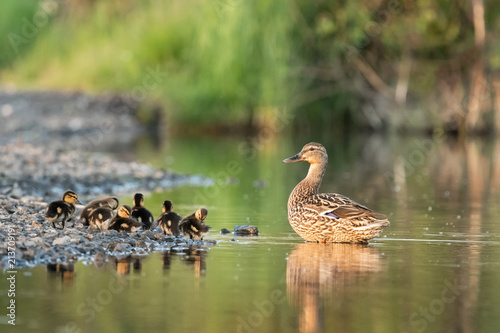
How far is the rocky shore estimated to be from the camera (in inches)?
390

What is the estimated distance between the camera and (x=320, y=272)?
9219 mm

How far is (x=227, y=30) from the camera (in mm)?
34594

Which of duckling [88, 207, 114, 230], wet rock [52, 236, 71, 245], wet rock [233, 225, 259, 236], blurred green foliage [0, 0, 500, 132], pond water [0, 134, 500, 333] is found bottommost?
pond water [0, 134, 500, 333]

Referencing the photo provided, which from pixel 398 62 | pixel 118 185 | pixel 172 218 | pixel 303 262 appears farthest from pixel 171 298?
pixel 398 62

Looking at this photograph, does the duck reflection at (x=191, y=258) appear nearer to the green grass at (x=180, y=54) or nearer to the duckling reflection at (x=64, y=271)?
the duckling reflection at (x=64, y=271)

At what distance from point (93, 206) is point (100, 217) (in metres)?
0.58

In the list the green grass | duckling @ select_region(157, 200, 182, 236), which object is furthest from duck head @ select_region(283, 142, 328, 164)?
the green grass

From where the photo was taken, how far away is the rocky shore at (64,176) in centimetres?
991

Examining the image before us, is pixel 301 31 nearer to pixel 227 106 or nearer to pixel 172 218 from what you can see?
pixel 227 106

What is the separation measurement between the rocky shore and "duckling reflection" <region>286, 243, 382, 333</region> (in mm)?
1426

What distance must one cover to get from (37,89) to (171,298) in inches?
1405

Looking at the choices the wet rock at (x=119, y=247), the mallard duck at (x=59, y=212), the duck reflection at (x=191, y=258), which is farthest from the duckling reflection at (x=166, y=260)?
the mallard duck at (x=59, y=212)

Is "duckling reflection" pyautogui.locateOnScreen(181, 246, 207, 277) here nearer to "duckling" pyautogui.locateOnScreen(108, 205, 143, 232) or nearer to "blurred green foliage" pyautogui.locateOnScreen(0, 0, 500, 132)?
"duckling" pyautogui.locateOnScreen(108, 205, 143, 232)

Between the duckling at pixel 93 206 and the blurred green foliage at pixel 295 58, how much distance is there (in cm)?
2223
